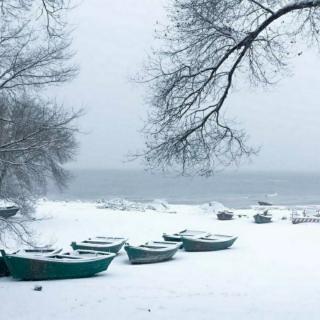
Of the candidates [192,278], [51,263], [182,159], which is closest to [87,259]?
[51,263]

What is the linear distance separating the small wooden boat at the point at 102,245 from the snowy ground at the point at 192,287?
511mm

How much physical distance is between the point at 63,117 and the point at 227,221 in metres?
23.8

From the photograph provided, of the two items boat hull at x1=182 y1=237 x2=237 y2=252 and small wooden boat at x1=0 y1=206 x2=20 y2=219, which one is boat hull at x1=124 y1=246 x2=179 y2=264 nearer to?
boat hull at x1=182 y1=237 x2=237 y2=252

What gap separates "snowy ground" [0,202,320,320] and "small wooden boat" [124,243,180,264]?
1.17ft

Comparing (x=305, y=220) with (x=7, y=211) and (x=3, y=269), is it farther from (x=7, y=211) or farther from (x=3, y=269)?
(x=3, y=269)

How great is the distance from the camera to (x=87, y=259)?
16.0 meters

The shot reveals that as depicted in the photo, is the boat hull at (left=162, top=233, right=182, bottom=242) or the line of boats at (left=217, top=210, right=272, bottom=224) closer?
the boat hull at (left=162, top=233, right=182, bottom=242)

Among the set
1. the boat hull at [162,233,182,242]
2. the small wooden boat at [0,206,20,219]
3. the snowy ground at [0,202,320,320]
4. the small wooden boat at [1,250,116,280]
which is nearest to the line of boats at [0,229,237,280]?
the small wooden boat at [1,250,116,280]

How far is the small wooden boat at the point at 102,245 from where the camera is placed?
66.2 feet

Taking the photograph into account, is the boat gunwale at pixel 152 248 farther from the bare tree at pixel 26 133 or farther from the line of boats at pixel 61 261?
the bare tree at pixel 26 133

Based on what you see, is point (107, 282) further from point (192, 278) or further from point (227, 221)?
point (227, 221)

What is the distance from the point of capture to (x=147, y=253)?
757 inches

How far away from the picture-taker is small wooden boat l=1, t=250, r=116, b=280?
1526 centimetres

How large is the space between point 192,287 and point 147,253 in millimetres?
5491
